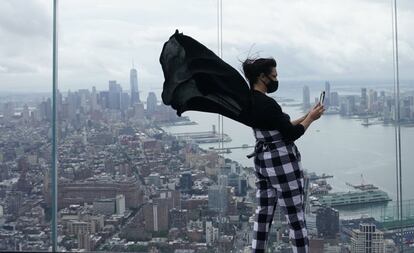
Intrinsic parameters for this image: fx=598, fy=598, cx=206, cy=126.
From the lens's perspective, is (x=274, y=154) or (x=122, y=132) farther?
(x=122, y=132)

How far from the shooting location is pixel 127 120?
3346 millimetres

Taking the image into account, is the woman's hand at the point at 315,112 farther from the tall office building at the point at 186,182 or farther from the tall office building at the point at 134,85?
the tall office building at the point at 134,85

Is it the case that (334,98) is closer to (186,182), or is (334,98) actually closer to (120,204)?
(186,182)

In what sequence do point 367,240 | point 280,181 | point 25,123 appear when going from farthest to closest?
point 25,123
point 367,240
point 280,181

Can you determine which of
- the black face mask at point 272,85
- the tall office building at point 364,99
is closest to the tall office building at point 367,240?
the tall office building at point 364,99

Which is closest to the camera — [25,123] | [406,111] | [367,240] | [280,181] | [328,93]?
[280,181]

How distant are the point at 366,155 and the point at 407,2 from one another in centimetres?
81

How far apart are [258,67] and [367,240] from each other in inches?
44.4

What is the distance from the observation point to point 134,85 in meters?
3.32

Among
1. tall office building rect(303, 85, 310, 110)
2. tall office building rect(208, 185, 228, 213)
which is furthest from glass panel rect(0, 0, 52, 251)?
tall office building rect(303, 85, 310, 110)

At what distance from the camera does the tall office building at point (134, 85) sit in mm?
3295

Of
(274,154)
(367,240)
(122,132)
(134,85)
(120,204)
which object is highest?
(134,85)

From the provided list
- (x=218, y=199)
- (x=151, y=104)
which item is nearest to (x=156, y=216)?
(x=218, y=199)

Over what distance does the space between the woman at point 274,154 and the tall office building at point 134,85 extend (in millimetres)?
1036
